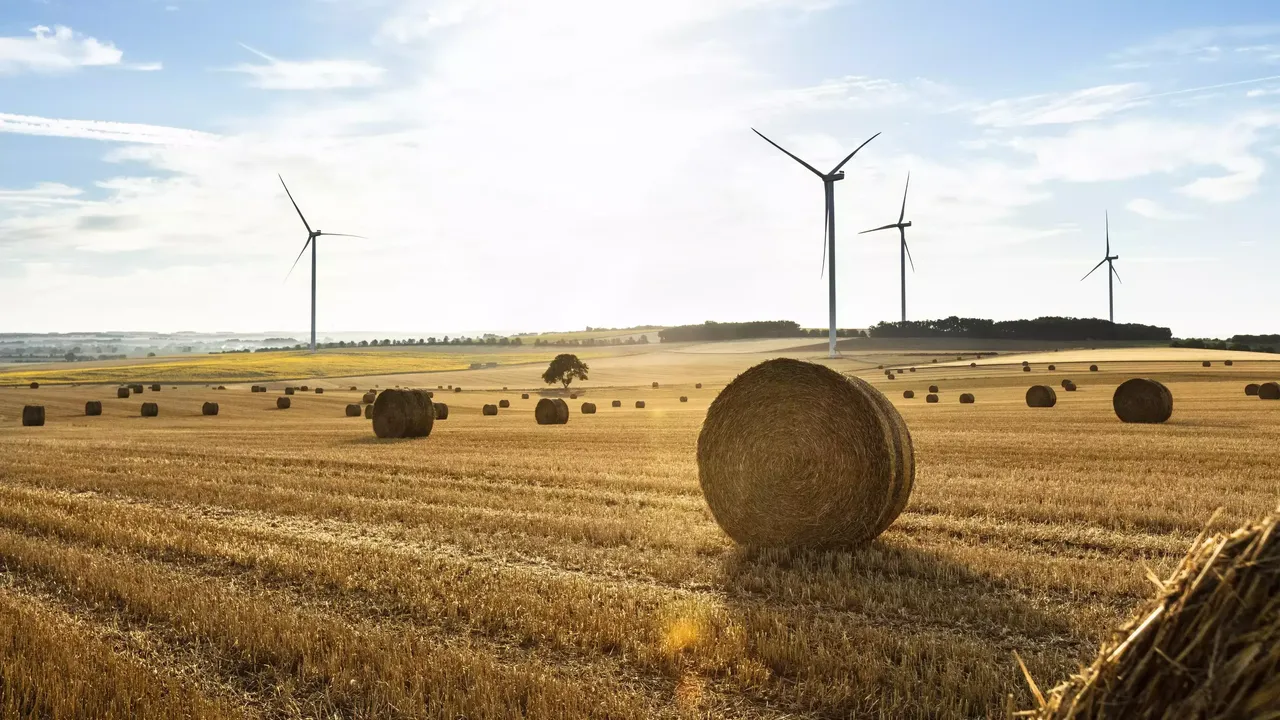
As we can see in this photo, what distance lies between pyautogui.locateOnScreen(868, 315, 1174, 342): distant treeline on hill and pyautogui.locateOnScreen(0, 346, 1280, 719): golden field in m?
84.6

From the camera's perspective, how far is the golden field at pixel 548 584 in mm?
5789

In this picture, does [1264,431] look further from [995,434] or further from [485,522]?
[485,522]

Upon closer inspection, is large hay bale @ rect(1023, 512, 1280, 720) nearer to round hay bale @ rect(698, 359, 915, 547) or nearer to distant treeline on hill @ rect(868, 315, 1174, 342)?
round hay bale @ rect(698, 359, 915, 547)

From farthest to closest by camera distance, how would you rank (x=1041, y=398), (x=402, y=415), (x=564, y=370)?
1. (x=564, y=370)
2. (x=1041, y=398)
3. (x=402, y=415)

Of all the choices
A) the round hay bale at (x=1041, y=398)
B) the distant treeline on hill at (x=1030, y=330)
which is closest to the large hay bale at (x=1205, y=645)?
the round hay bale at (x=1041, y=398)

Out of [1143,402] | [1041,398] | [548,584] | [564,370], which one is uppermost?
[564,370]

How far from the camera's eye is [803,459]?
10938 mm

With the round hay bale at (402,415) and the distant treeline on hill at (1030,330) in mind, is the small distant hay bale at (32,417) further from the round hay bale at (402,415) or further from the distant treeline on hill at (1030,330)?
the distant treeline on hill at (1030,330)

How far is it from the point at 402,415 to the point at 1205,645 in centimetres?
2577

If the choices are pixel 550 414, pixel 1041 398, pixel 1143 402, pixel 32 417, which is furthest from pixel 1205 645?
pixel 32 417

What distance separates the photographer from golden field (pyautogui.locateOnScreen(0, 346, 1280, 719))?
5.79 meters

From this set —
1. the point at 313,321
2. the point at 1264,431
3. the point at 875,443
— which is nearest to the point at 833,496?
the point at 875,443

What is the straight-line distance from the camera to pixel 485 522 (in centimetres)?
1136

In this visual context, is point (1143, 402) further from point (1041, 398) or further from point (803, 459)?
point (803, 459)
